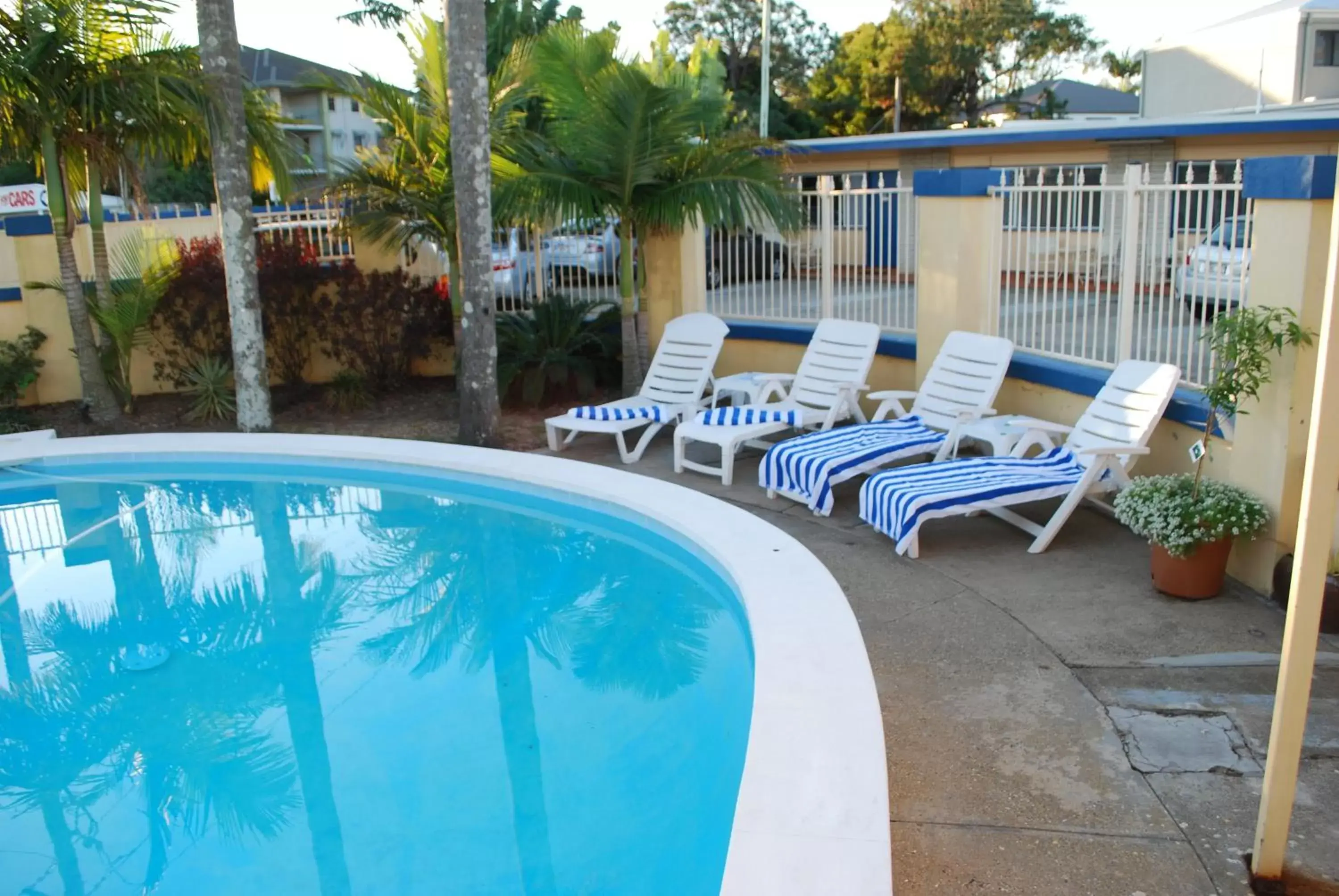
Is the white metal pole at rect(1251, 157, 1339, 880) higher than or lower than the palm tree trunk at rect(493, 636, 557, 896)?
higher

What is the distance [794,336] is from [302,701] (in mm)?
6449

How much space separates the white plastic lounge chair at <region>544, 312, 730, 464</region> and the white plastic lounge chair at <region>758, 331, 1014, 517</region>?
1176 millimetres

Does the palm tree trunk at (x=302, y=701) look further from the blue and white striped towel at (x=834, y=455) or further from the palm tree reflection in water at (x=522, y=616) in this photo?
the blue and white striped towel at (x=834, y=455)

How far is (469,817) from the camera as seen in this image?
4621 millimetres

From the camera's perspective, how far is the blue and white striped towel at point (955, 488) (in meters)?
6.73

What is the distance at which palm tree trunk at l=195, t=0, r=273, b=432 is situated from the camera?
33.5 feet

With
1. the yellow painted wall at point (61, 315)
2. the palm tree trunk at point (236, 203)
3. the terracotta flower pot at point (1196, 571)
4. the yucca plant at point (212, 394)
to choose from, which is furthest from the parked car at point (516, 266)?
the terracotta flower pot at point (1196, 571)

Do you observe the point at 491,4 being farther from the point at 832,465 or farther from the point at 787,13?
the point at 832,465

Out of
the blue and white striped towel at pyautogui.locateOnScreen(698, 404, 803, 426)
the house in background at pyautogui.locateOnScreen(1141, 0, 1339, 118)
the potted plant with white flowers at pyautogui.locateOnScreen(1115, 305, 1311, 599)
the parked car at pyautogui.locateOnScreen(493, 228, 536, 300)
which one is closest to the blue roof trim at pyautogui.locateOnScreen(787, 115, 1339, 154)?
the house in background at pyautogui.locateOnScreen(1141, 0, 1339, 118)

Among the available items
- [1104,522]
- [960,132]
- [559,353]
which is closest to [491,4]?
[960,132]

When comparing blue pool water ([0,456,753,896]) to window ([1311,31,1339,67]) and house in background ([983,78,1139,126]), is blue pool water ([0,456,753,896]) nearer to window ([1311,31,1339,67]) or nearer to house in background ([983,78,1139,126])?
window ([1311,31,1339,67])

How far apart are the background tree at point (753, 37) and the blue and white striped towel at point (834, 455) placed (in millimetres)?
42295

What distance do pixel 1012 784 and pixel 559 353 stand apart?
817cm

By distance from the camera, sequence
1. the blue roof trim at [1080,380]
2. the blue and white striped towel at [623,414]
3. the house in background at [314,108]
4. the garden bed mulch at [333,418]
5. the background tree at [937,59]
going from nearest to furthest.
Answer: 1. the blue roof trim at [1080,380]
2. the blue and white striped towel at [623,414]
3. the garden bed mulch at [333,418]
4. the background tree at [937,59]
5. the house in background at [314,108]
